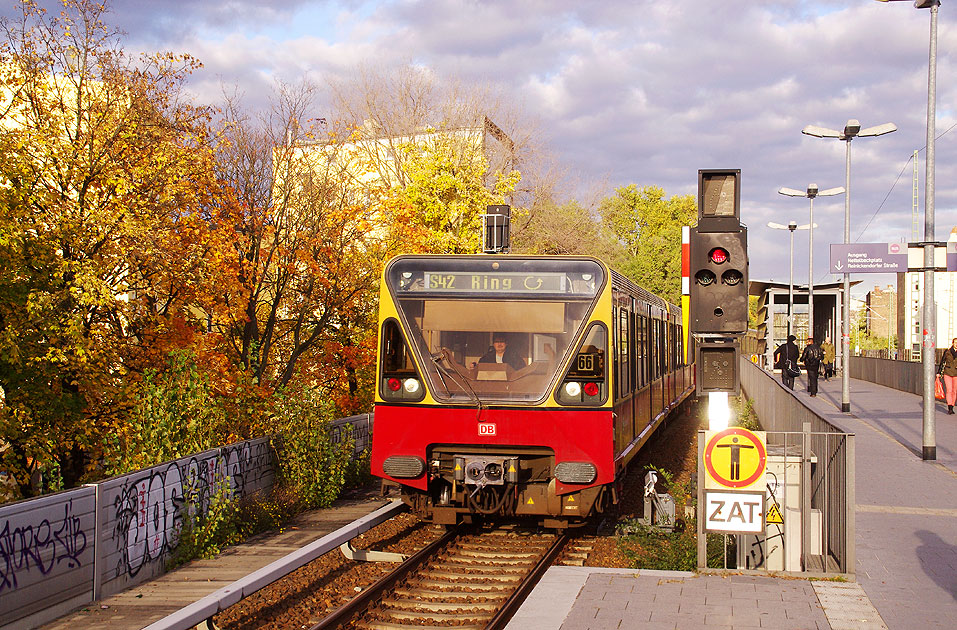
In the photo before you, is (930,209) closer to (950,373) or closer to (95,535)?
(950,373)

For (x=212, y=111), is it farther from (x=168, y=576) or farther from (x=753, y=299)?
(x=753, y=299)

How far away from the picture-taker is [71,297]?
52.7 ft

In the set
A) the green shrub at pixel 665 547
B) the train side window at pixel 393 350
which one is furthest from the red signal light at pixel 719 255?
the train side window at pixel 393 350

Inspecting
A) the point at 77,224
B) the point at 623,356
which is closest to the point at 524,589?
the point at 623,356

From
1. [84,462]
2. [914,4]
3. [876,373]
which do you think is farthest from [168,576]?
[876,373]

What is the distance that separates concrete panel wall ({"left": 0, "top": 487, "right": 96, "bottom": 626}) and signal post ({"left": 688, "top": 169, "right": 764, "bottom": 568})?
16.8 ft

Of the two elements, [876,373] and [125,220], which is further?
[876,373]

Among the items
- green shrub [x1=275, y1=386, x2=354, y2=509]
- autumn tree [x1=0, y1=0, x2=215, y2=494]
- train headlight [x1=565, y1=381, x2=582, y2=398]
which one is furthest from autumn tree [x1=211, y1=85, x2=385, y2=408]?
train headlight [x1=565, y1=381, x2=582, y2=398]

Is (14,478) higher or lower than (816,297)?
lower

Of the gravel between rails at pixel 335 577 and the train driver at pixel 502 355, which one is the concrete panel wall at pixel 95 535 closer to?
the gravel between rails at pixel 335 577

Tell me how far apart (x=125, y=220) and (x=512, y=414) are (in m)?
9.01

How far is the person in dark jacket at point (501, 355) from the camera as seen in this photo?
1028 centimetres

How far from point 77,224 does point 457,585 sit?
10.2m

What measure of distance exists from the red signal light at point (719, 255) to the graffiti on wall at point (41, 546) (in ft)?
18.5
